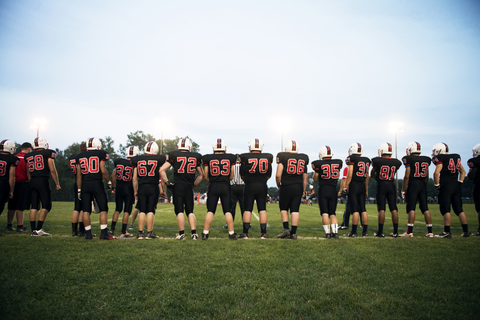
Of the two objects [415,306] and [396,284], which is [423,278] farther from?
[415,306]

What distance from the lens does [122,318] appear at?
2.91m

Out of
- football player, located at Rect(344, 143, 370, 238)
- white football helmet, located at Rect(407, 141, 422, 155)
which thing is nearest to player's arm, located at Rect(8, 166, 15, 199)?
football player, located at Rect(344, 143, 370, 238)

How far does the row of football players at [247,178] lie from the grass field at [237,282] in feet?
4.57

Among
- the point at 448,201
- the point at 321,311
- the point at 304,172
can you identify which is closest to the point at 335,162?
the point at 304,172

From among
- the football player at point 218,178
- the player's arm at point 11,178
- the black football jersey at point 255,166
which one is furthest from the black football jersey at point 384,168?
the player's arm at point 11,178

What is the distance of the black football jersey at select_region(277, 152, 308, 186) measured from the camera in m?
7.20

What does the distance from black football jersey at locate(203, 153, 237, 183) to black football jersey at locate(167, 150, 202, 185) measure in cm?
33

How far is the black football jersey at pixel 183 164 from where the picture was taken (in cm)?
693

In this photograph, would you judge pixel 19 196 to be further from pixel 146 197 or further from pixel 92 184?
pixel 146 197

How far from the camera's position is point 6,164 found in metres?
7.22

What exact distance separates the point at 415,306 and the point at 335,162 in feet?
15.1

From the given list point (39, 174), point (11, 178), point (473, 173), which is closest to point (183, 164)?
point (39, 174)

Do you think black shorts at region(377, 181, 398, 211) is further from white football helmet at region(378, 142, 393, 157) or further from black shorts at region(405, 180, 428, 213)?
white football helmet at region(378, 142, 393, 157)

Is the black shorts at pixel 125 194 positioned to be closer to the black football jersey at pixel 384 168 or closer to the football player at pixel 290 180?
the football player at pixel 290 180
